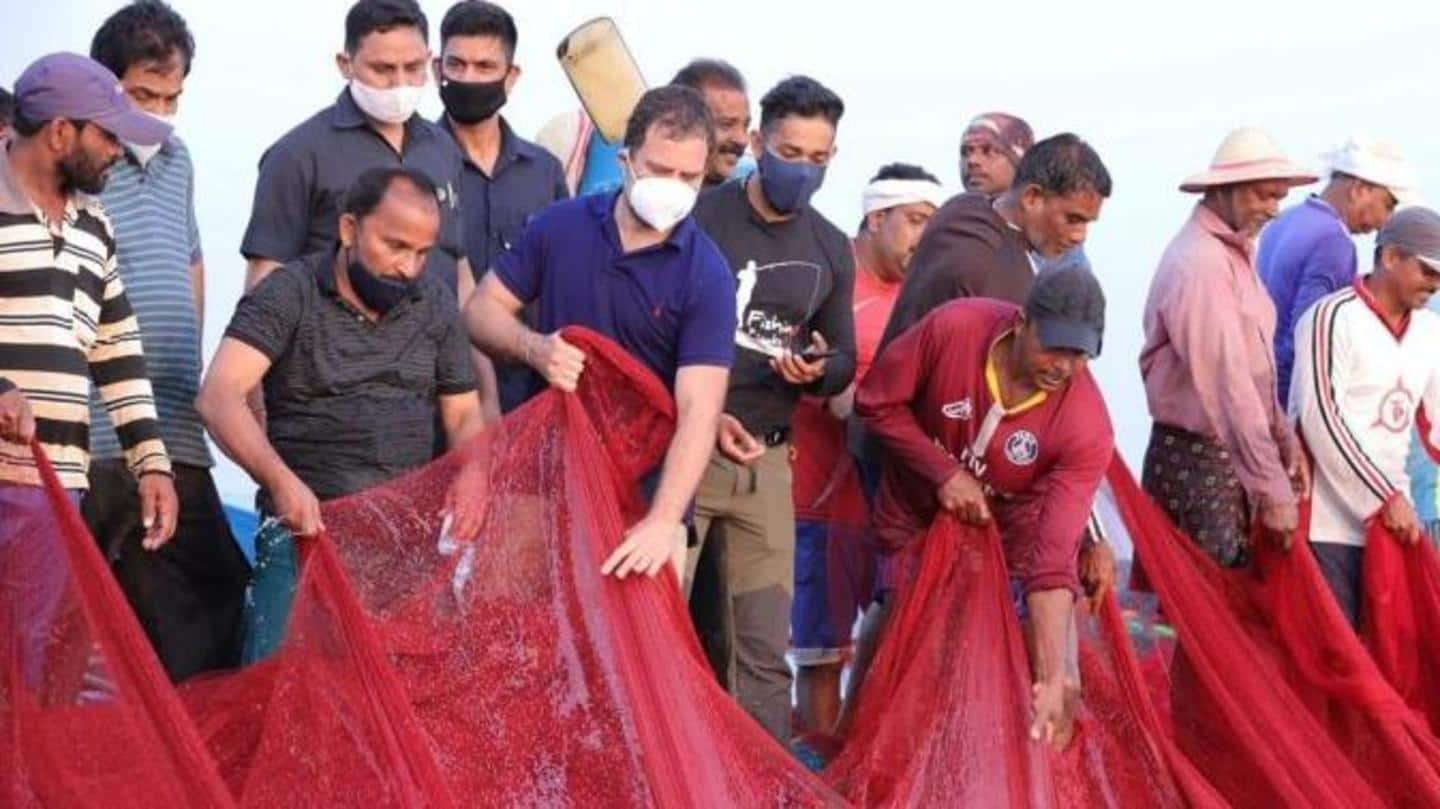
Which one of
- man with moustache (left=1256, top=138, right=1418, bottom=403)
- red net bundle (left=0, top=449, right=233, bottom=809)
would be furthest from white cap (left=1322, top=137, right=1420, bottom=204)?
red net bundle (left=0, top=449, right=233, bottom=809)

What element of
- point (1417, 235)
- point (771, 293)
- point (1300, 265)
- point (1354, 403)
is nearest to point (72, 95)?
point (771, 293)

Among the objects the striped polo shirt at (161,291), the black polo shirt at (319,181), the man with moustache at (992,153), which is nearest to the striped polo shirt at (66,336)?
the striped polo shirt at (161,291)

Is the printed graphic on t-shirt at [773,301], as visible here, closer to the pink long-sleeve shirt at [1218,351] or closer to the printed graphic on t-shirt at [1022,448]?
the printed graphic on t-shirt at [1022,448]

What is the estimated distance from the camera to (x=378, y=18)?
6297mm

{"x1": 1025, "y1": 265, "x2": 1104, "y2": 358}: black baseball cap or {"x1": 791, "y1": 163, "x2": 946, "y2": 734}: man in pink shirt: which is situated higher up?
{"x1": 1025, "y1": 265, "x2": 1104, "y2": 358}: black baseball cap

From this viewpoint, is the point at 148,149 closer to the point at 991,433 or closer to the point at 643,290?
the point at 643,290

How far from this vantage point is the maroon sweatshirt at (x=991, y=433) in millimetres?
6137

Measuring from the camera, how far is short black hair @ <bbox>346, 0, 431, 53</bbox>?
630 centimetres

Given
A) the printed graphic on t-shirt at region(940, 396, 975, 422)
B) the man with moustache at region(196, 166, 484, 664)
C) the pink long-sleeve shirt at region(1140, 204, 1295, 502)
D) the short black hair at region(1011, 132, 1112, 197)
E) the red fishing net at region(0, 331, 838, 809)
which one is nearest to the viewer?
the red fishing net at region(0, 331, 838, 809)

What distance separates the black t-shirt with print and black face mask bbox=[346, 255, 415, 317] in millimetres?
1175

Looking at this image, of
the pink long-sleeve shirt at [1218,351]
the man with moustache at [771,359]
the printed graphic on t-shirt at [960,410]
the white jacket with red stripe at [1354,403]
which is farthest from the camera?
the white jacket with red stripe at [1354,403]

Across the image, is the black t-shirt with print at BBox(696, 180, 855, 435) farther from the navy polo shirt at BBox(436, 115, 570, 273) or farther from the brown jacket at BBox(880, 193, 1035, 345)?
the navy polo shirt at BBox(436, 115, 570, 273)

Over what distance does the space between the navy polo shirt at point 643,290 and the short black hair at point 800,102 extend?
2.62 ft

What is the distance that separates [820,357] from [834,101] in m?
0.73
